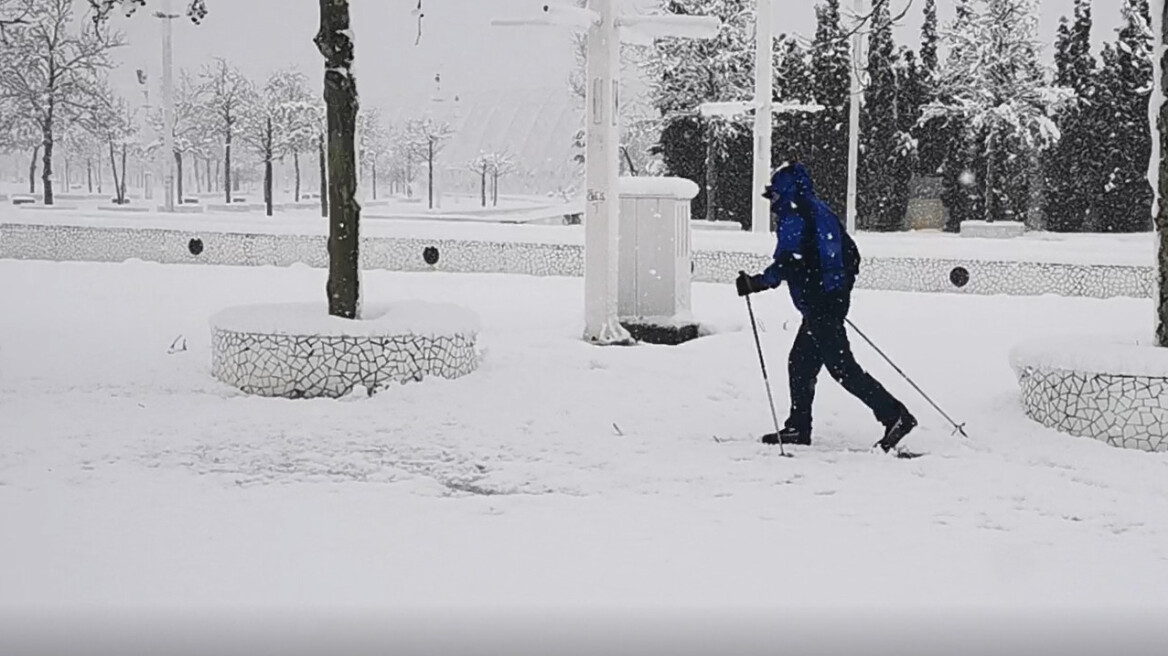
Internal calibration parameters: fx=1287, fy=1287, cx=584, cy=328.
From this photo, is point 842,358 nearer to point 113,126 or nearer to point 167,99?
point 167,99

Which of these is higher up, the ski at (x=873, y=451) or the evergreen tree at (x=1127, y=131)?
the evergreen tree at (x=1127, y=131)

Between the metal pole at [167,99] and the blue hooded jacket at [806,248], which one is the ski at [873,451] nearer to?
the blue hooded jacket at [806,248]

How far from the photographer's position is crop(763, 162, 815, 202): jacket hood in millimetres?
7270

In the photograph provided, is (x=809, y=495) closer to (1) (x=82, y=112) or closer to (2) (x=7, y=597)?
(2) (x=7, y=597)

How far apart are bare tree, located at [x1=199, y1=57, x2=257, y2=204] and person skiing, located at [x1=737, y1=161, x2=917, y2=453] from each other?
44.2 metres

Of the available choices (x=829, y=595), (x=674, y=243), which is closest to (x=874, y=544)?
(x=829, y=595)

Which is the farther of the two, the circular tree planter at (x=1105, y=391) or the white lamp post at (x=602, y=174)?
the white lamp post at (x=602, y=174)

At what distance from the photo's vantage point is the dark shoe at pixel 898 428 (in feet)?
23.6

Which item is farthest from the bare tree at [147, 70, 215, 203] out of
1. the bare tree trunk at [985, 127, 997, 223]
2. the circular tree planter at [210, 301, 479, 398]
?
the circular tree planter at [210, 301, 479, 398]

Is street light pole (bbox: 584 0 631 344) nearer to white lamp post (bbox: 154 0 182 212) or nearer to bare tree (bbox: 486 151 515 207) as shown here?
white lamp post (bbox: 154 0 182 212)

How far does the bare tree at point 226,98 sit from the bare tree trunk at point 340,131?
4106cm

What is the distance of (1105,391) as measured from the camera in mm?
7484

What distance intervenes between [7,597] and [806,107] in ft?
71.9

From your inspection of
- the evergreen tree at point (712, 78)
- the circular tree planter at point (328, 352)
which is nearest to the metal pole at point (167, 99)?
the evergreen tree at point (712, 78)
